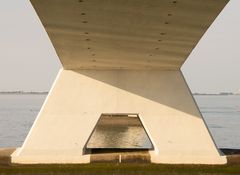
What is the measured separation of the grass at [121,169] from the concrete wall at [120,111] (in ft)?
5.32

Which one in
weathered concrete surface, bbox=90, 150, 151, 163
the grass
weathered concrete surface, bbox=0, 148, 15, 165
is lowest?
the grass

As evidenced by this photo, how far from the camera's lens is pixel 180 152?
23219 mm

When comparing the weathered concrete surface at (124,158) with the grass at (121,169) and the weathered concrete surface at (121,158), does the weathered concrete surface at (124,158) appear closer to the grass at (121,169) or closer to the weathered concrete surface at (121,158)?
the weathered concrete surface at (121,158)

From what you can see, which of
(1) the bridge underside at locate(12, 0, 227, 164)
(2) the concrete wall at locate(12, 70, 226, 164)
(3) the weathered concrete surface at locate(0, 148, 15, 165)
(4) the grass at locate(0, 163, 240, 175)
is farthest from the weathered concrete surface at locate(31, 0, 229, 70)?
(3) the weathered concrete surface at locate(0, 148, 15, 165)

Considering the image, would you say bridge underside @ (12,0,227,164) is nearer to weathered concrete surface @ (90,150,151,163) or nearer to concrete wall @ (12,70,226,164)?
concrete wall @ (12,70,226,164)

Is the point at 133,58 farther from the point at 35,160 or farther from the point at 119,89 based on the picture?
the point at 35,160

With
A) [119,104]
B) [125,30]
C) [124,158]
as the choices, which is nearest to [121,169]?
[124,158]

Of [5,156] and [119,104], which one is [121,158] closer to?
[119,104]

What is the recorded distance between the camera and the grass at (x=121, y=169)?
63.8 ft

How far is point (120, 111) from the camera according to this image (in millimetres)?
23828

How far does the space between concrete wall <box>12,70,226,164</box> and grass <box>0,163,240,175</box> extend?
162cm

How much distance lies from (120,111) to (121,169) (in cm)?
425

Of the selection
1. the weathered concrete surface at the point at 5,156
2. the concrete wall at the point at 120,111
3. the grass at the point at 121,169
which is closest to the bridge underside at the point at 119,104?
the concrete wall at the point at 120,111

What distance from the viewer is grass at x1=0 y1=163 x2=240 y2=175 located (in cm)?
1945
